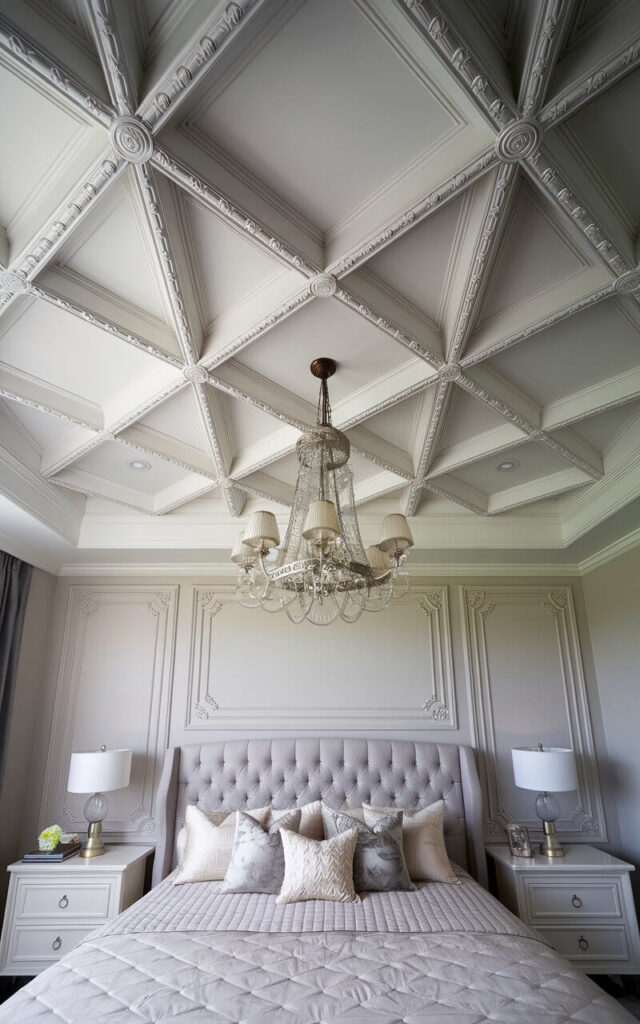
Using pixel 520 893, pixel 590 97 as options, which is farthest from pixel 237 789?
pixel 590 97

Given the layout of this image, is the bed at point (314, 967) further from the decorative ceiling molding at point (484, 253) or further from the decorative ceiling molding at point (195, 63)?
the decorative ceiling molding at point (195, 63)

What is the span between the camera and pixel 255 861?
2922 mm

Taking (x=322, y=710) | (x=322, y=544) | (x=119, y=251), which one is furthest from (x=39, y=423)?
(x=322, y=710)

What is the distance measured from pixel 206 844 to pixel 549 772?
211 centimetres

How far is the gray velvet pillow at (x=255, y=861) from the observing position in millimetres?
2879

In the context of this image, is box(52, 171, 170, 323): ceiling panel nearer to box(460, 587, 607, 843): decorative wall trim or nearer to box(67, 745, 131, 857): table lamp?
box(67, 745, 131, 857): table lamp

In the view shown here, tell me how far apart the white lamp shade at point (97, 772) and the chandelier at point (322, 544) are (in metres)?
1.86

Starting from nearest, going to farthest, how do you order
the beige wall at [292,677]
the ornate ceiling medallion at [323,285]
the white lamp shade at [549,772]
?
1. the ornate ceiling medallion at [323,285]
2. the white lamp shade at [549,772]
3. the beige wall at [292,677]

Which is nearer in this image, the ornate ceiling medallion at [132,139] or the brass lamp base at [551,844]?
the ornate ceiling medallion at [132,139]

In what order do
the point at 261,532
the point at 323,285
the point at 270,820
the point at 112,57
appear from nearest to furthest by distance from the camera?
the point at 112,57 < the point at 323,285 < the point at 261,532 < the point at 270,820

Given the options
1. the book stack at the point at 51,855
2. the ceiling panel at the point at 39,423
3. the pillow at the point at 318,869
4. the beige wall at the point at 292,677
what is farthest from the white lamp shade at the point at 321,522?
the book stack at the point at 51,855

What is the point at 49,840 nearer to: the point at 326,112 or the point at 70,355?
the point at 70,355

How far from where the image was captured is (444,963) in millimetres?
2074

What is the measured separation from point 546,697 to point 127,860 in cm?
302
